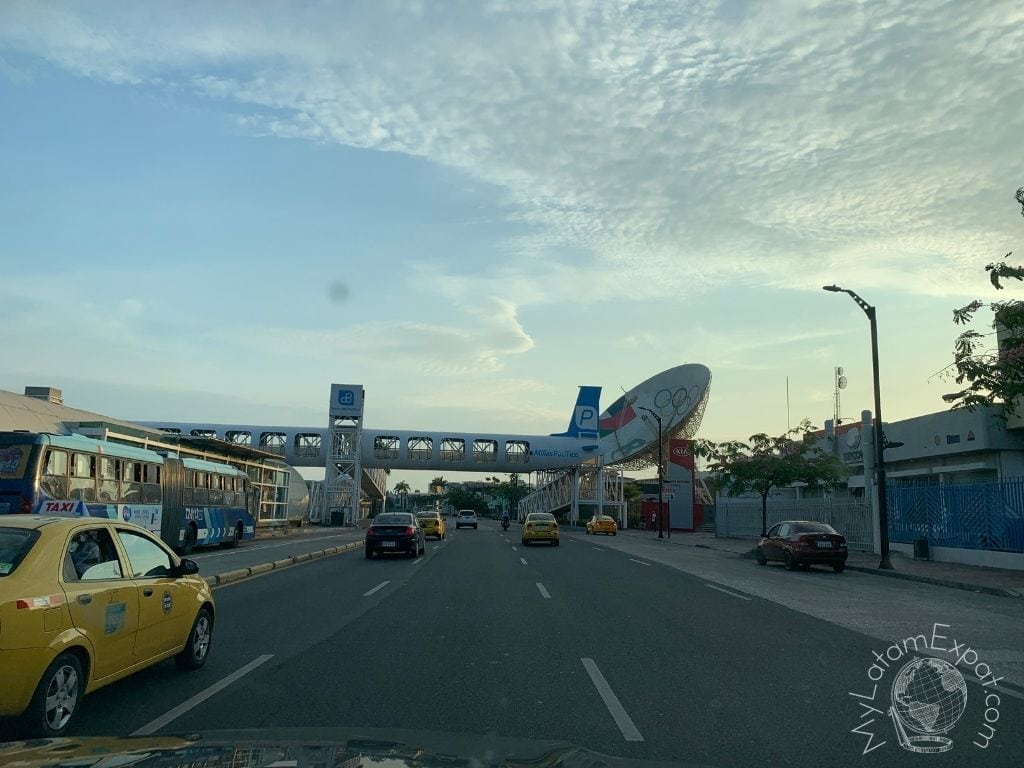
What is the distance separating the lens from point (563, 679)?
801 cm

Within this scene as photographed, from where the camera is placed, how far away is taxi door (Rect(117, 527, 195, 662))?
6980mm

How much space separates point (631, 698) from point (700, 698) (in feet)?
2.10

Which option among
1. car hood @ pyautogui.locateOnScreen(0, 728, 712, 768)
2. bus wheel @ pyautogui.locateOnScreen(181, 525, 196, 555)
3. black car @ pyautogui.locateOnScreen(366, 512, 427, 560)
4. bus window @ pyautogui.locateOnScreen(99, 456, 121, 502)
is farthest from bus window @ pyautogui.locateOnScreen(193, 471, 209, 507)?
car hood @ pyautogui.locateOnScreen(0, 728, 712, 768)

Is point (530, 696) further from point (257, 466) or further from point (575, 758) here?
point (257, 466)

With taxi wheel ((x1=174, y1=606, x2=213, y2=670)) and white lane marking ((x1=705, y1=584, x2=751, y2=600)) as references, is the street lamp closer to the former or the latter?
white lane marking ((x1=705, y1=584, x2=751, y2=600))

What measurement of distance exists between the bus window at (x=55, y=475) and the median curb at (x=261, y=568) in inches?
168

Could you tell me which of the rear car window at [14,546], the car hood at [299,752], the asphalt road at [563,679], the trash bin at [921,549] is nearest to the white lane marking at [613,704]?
the asphalt road at [563,679]

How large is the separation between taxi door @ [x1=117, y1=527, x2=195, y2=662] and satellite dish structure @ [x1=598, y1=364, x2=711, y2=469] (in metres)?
59.8

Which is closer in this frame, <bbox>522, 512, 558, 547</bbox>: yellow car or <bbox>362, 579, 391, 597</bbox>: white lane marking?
<bbox>362, 579, 391, 597</bbox>: white lane marking

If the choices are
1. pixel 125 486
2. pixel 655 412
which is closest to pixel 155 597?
pixel 125 486

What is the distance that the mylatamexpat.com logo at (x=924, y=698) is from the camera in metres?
6.32

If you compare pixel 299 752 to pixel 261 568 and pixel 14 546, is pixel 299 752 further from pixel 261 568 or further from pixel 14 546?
pixel 261 568

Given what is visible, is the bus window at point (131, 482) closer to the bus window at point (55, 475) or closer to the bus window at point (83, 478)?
the bus window at point (83, 478)

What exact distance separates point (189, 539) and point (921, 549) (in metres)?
24.3
